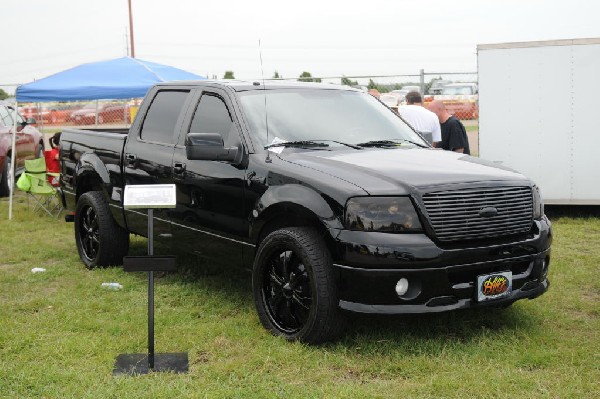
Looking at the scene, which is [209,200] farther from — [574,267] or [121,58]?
[121,58]

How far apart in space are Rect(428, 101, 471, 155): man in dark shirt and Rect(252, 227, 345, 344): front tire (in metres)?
4.87

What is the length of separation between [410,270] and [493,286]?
0.60 m

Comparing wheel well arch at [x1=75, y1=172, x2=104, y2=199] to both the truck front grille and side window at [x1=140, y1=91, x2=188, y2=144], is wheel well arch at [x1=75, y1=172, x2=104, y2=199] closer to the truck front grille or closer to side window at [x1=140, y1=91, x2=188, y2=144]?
side window at [x1=140, y1=91, x2=188, y2=144]

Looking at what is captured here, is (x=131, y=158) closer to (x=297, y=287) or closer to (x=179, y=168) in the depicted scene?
(x=179, y=168)

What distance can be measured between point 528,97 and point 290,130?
207 inches

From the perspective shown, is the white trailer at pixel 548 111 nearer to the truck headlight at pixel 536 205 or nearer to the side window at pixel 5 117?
the truck headlight at pixel 536 205

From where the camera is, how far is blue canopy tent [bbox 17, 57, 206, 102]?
11172 mm

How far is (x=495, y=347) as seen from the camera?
4711 mm

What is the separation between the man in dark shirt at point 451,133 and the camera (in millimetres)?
9219

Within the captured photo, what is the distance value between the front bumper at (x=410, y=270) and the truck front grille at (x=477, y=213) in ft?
0.28

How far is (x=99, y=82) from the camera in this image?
11773mm

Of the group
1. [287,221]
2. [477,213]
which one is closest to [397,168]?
[477,213]

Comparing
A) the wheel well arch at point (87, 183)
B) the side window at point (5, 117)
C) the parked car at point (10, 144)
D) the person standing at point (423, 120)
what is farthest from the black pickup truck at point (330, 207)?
the side window at point (5, 117)

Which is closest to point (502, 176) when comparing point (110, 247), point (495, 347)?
point (495, 347)
